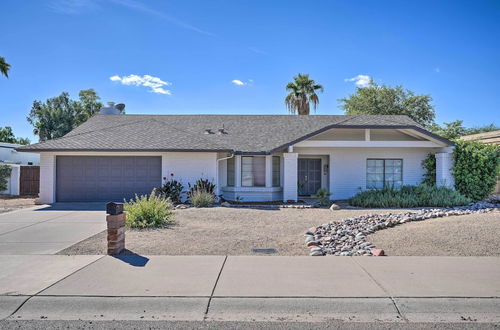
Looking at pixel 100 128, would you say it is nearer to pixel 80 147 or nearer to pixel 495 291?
pixel 80 147

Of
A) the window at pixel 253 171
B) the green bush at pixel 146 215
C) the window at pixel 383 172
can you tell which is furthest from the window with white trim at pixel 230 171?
the green bush at pixel 146 215

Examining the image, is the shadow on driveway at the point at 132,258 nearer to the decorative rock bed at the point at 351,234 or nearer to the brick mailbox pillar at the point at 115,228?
the brick mailbox pillar at the point at 115,228

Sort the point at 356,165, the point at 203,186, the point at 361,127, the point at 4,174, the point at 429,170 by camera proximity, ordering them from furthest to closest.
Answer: the point at 4,174 → the point at 356,165 → the point at 429,170 → the point at 361,127 → the point at 203,186

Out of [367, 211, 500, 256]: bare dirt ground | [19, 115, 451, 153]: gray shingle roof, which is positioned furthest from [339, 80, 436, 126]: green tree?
[367, 211, 500, 256]: bare dirt ground

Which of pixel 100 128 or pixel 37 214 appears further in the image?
pixel 100 128

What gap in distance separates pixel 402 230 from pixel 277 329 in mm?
6037

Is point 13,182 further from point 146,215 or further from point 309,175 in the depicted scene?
point 309,175

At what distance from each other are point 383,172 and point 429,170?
211cm

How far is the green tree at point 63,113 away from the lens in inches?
1453

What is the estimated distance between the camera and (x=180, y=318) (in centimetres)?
422

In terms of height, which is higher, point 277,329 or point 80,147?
point 80,147

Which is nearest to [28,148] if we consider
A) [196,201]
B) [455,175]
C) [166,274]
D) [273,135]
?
[196,201]

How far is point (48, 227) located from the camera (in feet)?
32.0

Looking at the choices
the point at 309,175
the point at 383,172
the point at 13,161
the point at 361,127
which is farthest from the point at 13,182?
the point at 383,172
